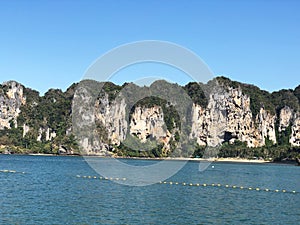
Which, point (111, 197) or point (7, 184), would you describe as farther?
point (7, 184)

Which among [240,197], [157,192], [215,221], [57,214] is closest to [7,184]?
[157,192]

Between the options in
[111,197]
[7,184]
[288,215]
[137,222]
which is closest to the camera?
[137,222]

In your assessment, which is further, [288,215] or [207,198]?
[207,198]

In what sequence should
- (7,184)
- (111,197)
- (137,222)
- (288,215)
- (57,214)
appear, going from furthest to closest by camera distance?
(7,184) < (111,197) < (288,215) < (57,214) < (137,222)

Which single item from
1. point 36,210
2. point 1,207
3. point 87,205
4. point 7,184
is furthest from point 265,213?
point 7,184

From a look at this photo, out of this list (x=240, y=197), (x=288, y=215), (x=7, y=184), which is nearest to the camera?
(x=288, y=215)

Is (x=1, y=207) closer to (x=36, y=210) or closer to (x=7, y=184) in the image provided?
(x=36, y=210)

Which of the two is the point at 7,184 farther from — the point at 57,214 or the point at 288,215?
the point at 288,215

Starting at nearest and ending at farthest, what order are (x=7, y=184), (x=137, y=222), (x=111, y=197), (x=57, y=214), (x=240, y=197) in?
1. (x=137, y=222)
2. (x=57, y=214)
3. (x=111, y=197)
4. (x=240, y=197)
5. (x=7, y=184)
